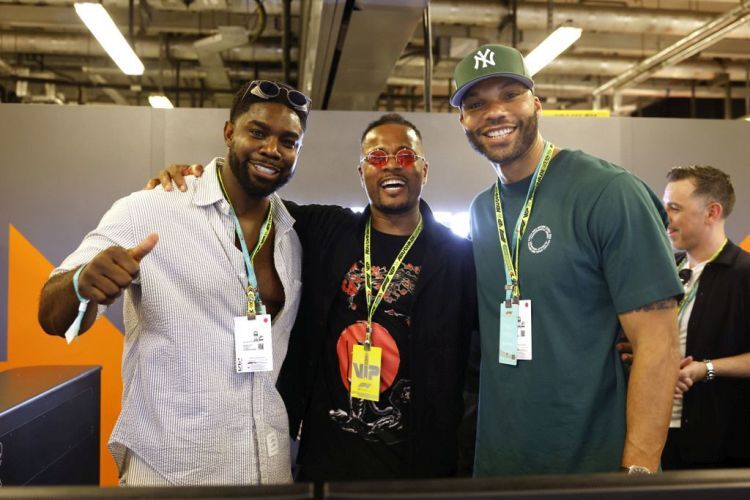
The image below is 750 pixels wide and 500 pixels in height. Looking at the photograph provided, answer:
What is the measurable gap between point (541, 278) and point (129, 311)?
3.95ft

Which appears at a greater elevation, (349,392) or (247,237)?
(247,237)

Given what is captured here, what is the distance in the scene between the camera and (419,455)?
5.66ft

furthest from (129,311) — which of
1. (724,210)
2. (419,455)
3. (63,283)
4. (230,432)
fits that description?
(724,210)

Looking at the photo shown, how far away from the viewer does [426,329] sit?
1.79 meters

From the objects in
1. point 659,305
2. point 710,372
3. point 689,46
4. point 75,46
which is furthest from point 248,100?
point 75,46

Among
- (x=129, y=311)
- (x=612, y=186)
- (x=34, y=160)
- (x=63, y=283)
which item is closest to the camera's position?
(x=63, y=283)

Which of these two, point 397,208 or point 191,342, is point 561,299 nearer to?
point 397,208

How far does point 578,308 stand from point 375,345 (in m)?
0.66

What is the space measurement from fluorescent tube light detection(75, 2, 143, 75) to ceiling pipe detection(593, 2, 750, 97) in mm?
5739

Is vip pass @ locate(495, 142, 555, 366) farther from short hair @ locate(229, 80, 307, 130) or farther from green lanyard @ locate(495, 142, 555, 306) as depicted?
short hair @ locate(229, 80, 307, 130)

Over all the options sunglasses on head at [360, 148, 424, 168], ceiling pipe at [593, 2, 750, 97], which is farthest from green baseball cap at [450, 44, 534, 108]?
ceiling pipe at [593, 2, 750, 97]

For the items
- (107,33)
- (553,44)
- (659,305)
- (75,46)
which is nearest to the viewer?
(659,305)

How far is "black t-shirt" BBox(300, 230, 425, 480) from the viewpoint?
173cm

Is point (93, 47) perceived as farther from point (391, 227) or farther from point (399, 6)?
point (391, 227)
